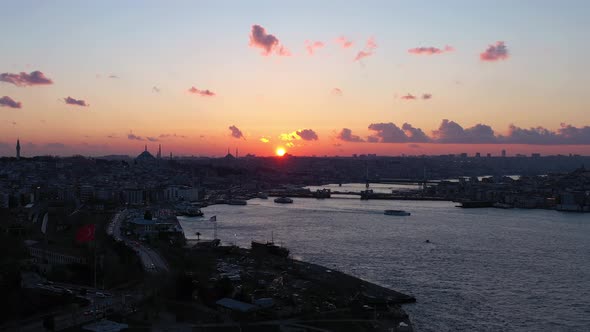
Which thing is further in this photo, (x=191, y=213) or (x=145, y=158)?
(x=145, y=158)

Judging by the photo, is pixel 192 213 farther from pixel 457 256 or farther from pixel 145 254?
pixel 457 256

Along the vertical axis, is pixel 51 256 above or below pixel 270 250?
above

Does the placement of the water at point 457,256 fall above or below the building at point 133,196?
below

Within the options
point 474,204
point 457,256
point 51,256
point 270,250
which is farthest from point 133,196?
point 457,256

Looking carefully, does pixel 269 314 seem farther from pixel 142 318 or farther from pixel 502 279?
pixel 502 279

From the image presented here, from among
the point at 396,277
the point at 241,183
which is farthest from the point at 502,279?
the point at 241,183

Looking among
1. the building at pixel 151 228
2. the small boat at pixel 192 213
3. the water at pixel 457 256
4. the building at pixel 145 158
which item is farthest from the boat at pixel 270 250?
the building at pixel 145 158

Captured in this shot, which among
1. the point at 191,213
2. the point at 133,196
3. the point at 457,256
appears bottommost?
the point at 457,256

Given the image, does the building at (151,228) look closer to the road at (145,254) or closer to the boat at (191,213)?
the road at (145,254)

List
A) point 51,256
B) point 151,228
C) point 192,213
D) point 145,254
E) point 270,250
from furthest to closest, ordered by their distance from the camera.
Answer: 1. point 192,213
2. point 151,228
3. point 270,250
4. point 145,254
5. point 51,256
